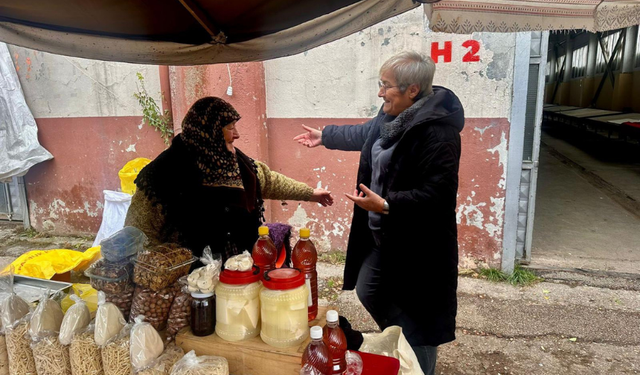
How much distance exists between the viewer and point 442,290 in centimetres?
225

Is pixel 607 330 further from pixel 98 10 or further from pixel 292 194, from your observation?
pixel 98 10

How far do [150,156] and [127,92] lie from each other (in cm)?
81

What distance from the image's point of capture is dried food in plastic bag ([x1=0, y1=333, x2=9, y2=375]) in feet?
6.07

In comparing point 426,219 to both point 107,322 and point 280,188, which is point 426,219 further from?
point 107,322

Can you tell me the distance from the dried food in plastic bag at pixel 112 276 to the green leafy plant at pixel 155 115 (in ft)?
11.9

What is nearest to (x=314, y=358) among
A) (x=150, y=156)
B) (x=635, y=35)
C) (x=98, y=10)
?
(x=98, y=10)

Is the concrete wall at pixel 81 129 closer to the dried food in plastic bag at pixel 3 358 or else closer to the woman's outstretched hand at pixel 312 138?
the woman's outstretched hand at pixel 312 138

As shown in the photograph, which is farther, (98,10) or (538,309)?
(538,309)

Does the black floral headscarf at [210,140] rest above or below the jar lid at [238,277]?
above

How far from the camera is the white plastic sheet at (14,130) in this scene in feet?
18.2

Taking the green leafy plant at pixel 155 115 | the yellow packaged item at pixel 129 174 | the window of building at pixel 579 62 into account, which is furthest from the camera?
the window of building at pixel 579 62

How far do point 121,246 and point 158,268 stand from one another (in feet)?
0.74

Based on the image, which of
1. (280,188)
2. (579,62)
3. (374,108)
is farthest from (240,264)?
(579,62)

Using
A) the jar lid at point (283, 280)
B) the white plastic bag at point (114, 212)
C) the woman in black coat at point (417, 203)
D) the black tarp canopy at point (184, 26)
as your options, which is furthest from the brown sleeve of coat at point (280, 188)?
the white plastic bag at point (114, 212)
